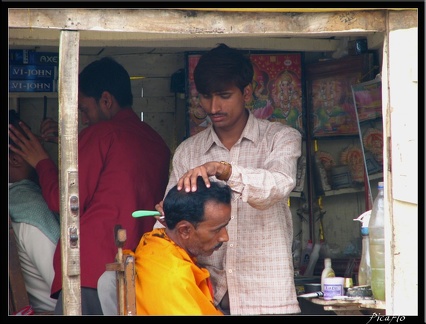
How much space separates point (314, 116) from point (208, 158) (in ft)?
3.86

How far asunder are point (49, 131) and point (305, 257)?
67.7 inches

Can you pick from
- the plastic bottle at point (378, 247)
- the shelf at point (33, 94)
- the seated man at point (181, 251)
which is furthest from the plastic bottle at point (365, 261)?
the shelf at point (33, 94)

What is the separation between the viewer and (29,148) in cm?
500

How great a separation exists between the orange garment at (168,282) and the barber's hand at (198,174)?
0.33 metres

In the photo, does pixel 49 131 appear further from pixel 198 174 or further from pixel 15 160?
pixel 198 174

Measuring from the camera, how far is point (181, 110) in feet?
18.9

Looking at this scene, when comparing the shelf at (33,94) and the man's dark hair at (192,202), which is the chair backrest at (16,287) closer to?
the man's dark hair at (192,202)

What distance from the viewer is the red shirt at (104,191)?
4.68m

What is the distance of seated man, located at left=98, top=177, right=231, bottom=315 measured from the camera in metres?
4.09

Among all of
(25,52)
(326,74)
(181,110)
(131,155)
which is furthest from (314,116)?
(25,52)

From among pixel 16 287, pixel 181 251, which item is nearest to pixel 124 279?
pixel 181 251

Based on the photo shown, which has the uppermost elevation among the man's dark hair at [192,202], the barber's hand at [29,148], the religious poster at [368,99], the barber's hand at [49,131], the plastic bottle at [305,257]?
the religious poster at [368,99]

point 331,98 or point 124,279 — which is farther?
point 331,98
